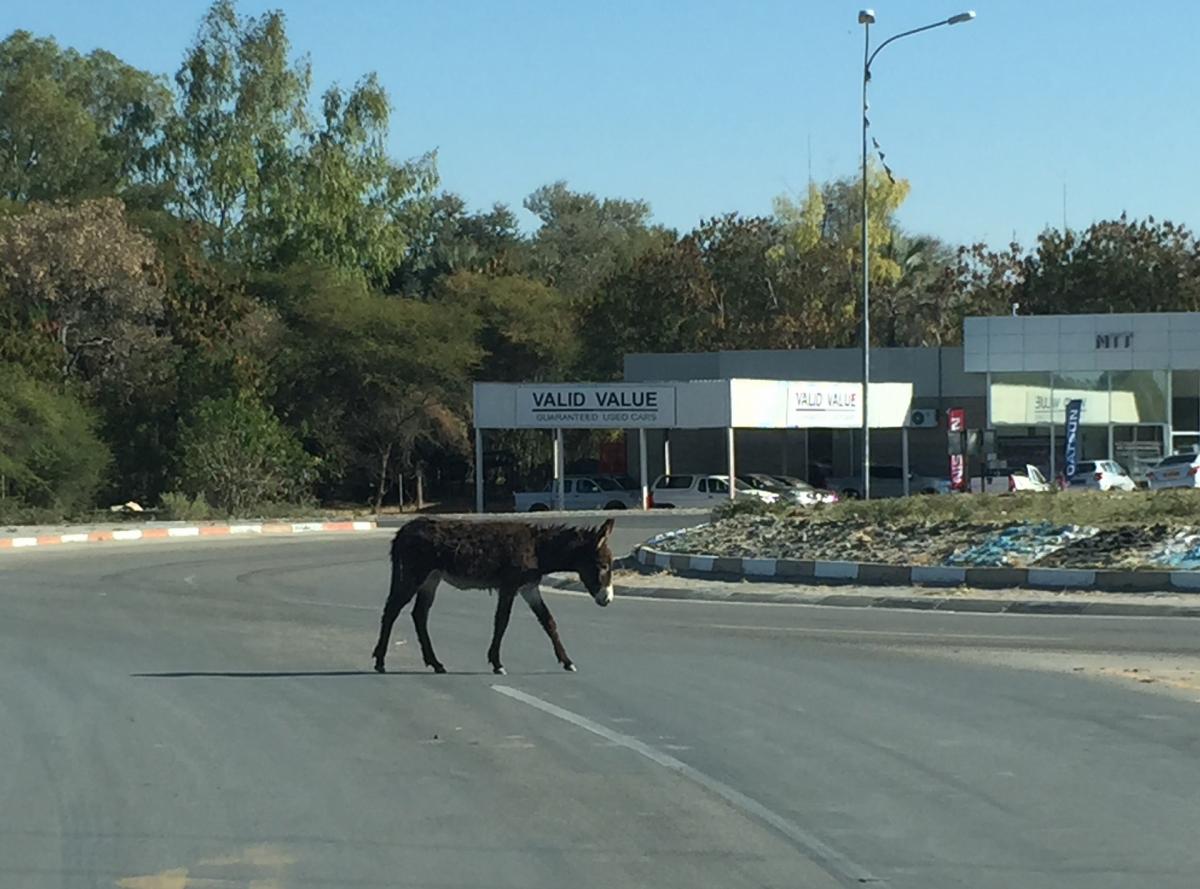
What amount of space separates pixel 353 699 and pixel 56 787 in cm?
352

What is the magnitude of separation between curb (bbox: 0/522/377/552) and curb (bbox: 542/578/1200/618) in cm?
1886

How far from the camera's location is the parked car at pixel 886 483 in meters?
57.2

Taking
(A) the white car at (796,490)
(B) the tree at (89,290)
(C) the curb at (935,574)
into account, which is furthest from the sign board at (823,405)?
(C) the curb at (935,574)

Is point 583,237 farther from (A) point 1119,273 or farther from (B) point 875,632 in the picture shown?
(B) point 875,632

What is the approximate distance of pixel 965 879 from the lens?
704cm

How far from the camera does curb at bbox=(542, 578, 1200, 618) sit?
66.3 ft

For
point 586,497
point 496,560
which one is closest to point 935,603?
point 496,560

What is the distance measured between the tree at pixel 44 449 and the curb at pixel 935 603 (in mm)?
27163

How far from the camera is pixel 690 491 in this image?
53.4 metres

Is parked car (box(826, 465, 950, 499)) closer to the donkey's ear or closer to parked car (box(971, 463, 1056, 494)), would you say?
parked car (box(971, 463, 1056, 494))

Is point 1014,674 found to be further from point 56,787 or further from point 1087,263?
point 1087,263

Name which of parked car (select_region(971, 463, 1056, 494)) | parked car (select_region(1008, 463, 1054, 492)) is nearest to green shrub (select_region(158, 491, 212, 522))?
parked car (select_region(971, 463, 1056, 494))

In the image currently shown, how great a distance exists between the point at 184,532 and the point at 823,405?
21.7m

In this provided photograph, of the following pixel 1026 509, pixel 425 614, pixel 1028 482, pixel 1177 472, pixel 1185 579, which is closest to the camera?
pixel 425 614
